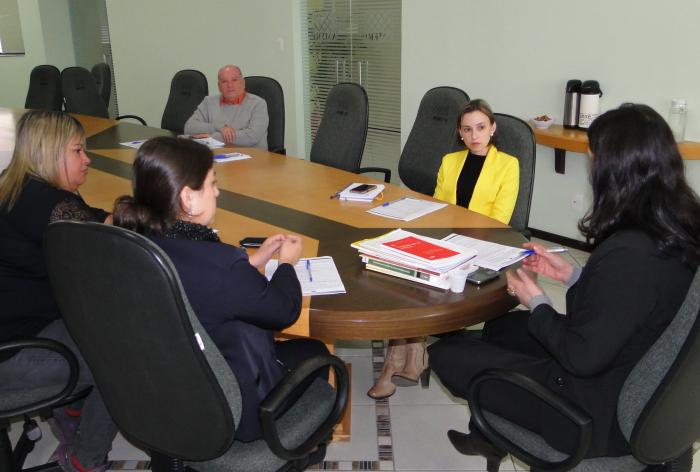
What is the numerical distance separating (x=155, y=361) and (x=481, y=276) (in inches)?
40.0

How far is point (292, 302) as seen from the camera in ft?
5.51

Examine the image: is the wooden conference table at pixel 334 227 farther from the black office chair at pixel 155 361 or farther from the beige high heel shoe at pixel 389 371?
the beige high heel shoe at pixel 389 371

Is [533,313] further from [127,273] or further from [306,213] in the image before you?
[306,213]

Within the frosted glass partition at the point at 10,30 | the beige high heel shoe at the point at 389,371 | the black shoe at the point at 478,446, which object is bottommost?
the beige high heel shoe at the point at 389,371

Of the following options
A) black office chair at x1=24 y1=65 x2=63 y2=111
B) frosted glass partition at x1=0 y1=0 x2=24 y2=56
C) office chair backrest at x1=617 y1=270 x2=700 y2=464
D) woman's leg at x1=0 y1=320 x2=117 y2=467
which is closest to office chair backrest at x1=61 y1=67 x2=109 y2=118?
black office chair at x1=24 y1=65 x2=63 y2=111

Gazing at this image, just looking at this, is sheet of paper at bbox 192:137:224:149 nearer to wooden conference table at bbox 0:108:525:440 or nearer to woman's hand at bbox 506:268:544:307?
wooden conference table at bbox 0:108:525:440

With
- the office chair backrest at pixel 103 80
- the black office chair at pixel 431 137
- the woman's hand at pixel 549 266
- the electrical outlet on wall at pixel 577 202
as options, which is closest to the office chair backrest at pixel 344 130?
the black office chair at pixel 431 137

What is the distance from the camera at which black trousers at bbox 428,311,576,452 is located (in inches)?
65.9

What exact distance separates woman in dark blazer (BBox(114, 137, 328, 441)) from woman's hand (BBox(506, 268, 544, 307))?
0.62 meters

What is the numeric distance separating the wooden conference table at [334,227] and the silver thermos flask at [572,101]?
1.73 metres

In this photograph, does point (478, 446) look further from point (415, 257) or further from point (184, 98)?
point (184, 98)

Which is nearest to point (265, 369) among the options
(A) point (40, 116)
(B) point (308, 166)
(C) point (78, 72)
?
(A) point (40, 116)

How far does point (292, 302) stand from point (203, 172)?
15.4 inches

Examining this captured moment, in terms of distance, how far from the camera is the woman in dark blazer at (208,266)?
1497mm
